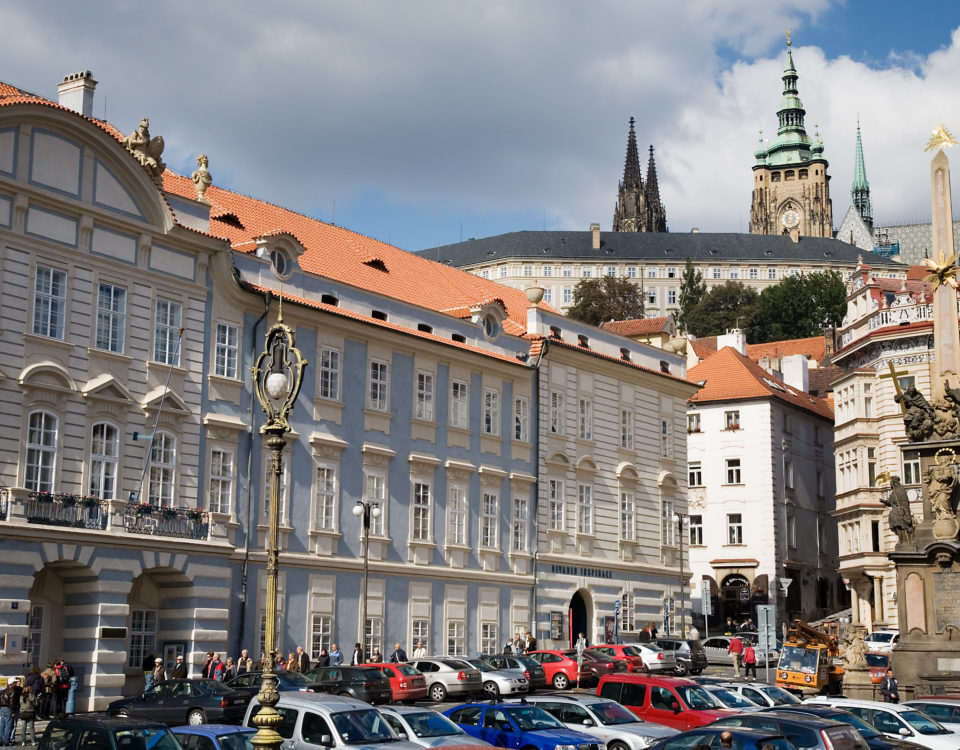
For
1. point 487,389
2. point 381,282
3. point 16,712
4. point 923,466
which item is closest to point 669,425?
point 487,389

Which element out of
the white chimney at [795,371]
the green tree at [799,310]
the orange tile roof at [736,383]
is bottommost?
the orange tile roof at [736,383]

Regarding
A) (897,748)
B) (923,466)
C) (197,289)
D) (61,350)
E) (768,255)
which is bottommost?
(897,748)

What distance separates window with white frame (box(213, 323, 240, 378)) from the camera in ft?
131

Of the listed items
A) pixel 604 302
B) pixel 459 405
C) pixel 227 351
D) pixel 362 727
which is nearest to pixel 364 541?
pixel 227 351

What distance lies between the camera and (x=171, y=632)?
3703 cm

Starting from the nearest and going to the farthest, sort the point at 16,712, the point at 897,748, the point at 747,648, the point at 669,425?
the point at 897,748, the point at 16,712, the point at 747,648, the point at 669,425

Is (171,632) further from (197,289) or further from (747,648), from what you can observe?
(747,648)

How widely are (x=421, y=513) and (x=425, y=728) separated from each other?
79.1 feet

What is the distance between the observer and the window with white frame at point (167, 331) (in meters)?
38.0

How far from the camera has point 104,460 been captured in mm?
35594

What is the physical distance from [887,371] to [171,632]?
4391 centimetres

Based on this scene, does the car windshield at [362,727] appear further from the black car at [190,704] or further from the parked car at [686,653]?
the parked car at [686,653]

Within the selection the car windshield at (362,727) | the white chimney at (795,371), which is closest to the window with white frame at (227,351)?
the car windshield at (362,727)

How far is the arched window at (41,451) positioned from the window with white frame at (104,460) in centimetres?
117
